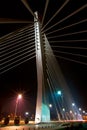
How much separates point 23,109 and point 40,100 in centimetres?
3760

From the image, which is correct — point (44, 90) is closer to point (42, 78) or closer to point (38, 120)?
point (42, 78)

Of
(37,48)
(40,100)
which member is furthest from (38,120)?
(37,48)

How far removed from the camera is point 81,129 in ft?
29.8

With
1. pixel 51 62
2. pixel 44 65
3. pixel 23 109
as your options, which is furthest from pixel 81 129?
pixel 23 109

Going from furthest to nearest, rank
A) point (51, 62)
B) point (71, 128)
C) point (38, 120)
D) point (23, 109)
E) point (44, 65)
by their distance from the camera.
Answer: point (23, 109) < point (51, 62) < point (44, 65) < point (38, 120) < point (71, 128)

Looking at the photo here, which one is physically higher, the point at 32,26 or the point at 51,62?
the point at 32,26

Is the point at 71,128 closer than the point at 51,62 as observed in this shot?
Yes

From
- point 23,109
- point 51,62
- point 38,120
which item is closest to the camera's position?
point 38,120

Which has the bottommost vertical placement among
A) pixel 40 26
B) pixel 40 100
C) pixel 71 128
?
pixel 71 128

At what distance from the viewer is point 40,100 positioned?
16.5m

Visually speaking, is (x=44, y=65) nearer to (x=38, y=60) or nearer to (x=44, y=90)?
(x=38, y=60)

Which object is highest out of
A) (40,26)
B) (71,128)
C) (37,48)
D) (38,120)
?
(40,26)

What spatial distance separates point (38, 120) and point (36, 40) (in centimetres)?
693

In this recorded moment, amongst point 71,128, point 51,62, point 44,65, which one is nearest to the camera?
point 71,128
